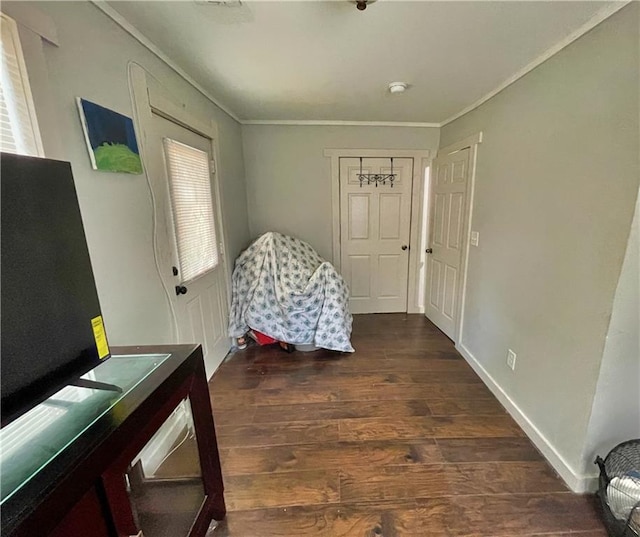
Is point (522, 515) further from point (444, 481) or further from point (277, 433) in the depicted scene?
point (277, 433)

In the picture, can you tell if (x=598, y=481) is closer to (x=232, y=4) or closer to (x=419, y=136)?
(x=232, y=4)

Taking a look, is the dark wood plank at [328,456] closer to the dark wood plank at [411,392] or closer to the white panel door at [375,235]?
the dark wood plank at [411,392]

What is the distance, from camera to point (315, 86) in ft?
→ 7.20

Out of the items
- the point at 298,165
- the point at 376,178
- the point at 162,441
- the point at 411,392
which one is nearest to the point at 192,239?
the point at 162,441

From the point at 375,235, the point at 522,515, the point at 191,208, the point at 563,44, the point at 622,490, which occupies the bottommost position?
the point at 522,515

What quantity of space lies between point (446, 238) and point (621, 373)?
1902 mm

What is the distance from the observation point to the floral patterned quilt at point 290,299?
8.85 ft

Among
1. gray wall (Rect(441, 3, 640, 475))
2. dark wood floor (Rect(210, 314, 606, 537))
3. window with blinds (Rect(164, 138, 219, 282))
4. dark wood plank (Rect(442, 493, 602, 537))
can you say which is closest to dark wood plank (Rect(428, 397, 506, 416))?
dark wood floor (Rect(210, 314, 606, 537))

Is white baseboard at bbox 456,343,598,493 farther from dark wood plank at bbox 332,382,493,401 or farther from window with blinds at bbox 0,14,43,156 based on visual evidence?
window with blinds at bbox 0,14,43,156

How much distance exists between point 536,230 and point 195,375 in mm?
1998

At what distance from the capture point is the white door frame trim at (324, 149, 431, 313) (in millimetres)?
3346

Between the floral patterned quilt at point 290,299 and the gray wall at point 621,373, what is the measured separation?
1725mm

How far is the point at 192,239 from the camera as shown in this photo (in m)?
2.10

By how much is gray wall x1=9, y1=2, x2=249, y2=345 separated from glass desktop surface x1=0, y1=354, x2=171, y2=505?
41 centimetres
